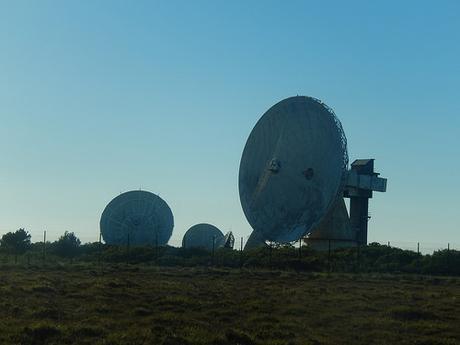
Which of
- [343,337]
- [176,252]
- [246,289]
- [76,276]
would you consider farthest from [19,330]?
[176,252]

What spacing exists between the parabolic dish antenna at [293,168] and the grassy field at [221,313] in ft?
87.6

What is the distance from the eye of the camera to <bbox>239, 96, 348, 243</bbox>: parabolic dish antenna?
59.1 m

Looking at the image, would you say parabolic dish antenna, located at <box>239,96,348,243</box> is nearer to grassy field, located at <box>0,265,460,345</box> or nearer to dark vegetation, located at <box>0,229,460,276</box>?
dark vegetation, located at <box>0,229,460,276</box>

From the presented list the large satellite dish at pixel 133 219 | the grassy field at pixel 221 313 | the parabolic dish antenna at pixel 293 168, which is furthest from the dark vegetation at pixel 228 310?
the large satellite dish at pixel 133 219

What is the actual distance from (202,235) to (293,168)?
38.7m

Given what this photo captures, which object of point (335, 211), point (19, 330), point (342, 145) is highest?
point (342, 145)

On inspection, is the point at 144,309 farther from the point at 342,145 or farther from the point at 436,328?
the point at 342,145

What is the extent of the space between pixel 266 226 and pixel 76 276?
32611 millimetres

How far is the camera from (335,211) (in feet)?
231

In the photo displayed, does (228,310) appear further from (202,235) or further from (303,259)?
(202,235)

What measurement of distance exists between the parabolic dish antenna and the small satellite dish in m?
28.8

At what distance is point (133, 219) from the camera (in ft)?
279

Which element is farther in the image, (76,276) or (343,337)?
(76,276)

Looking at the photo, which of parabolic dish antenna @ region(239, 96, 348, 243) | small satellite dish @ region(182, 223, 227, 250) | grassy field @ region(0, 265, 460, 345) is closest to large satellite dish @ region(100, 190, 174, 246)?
small satellite dish @ region(182, 223, 227, 250)
